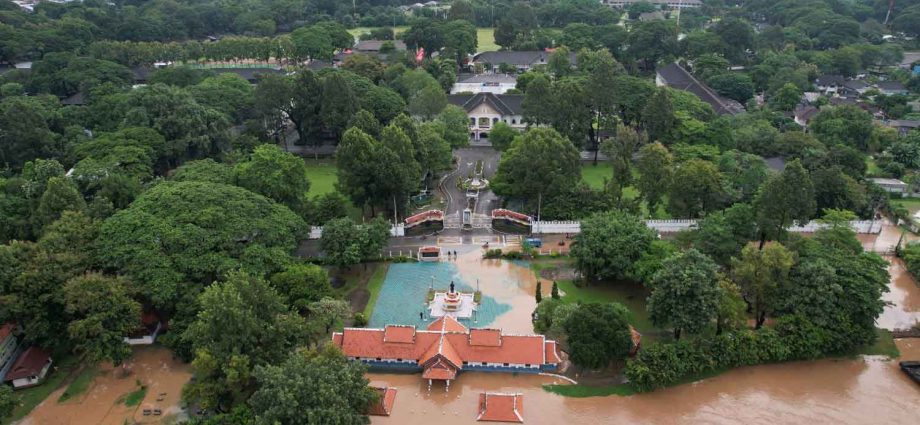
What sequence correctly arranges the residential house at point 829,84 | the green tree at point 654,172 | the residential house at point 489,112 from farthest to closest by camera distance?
1. the residential house at point 829,84
2. the residential house at point 489,112
3. the green tree at point 654,172

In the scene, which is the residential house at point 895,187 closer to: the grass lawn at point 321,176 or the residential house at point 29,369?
the grass lawn at point 321,176

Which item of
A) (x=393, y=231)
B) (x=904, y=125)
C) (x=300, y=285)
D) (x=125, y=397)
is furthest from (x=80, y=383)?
(x=904, y=125)

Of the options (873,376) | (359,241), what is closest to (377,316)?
(359,241)

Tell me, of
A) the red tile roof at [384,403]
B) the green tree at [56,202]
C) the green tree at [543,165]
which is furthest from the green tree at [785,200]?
the green tree at [56,202]

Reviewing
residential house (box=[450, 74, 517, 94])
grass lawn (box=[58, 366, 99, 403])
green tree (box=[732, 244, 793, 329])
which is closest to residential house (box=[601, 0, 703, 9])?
residential house (box=[450, 74, 517, 94])

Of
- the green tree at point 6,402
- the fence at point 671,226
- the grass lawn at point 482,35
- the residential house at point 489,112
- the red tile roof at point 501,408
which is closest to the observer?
the green tree at point 6,402

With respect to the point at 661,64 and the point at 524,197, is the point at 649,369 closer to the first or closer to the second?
the point at 524,197
